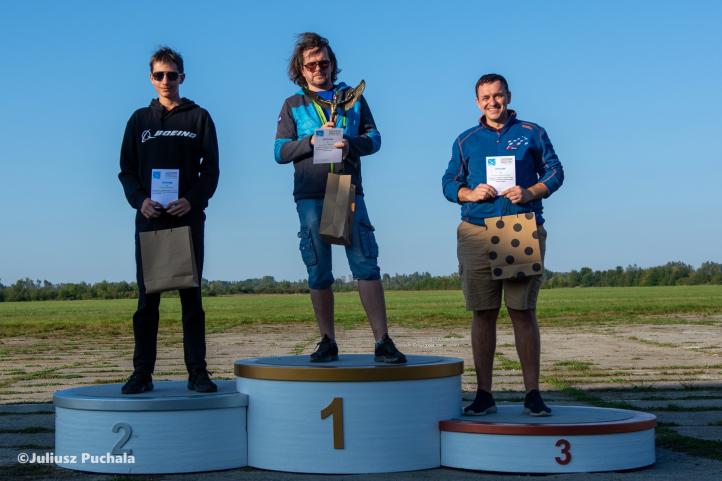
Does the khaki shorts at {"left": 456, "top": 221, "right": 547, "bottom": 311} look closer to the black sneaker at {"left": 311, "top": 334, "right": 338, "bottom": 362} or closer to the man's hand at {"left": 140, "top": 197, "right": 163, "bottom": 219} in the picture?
the black sneaker at {"left": 311, "top": 334, "right": 338, "bottom": 362}

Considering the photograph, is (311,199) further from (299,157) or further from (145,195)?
(145,195)

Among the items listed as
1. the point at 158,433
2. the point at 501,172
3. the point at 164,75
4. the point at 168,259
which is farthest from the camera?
the point at 164,75

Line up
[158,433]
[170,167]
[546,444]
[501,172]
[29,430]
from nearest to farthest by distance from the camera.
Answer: [546,444], [158,433], [501,172], [170,167], [29,430]

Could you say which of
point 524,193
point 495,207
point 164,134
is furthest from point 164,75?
point 524,193

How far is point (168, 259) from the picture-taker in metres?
5.78

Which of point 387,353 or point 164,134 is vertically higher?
point 164,134

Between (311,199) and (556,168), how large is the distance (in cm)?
149

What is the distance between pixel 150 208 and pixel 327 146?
1129 millimetres

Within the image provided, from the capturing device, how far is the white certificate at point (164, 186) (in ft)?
19.1

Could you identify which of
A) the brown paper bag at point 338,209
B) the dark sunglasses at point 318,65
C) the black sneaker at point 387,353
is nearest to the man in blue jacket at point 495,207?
the black sneaker at point 387,353

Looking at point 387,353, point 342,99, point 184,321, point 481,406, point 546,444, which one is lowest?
point 546,444

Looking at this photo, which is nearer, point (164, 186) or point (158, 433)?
point (158, 433)

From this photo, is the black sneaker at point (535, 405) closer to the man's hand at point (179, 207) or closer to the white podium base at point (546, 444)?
the white podium base at point (546, 444)

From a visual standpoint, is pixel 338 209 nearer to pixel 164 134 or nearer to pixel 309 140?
pixel 309 140
